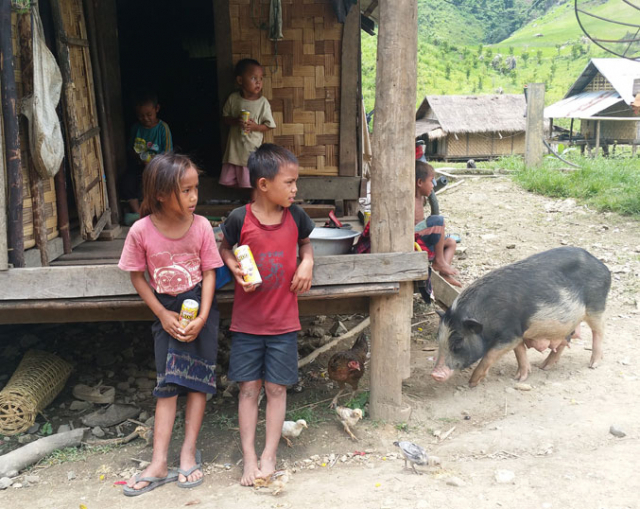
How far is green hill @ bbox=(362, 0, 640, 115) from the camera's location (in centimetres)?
2969

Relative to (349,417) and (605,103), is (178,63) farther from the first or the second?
(605,103)

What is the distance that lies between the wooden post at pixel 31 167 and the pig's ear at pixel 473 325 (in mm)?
2755

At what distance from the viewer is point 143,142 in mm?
5715

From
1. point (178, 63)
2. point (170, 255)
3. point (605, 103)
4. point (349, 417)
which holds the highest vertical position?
point (178, 63)

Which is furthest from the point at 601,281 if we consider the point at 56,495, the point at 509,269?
the point at 56,495

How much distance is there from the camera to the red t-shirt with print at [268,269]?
3318mm

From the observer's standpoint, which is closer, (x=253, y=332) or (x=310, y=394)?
(x=253, y=332)

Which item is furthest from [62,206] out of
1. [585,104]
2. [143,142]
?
[585,104]

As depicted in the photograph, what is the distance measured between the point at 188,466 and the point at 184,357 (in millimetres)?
603

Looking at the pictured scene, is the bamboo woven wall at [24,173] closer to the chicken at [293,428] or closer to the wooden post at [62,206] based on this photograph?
the wooden post at [62,206]

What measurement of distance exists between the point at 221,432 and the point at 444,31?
1685 inches

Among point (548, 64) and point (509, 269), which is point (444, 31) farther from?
point (509, 269)

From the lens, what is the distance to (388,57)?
143 inches

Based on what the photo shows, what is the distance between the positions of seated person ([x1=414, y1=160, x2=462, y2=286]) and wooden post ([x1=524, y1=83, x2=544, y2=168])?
800cm
